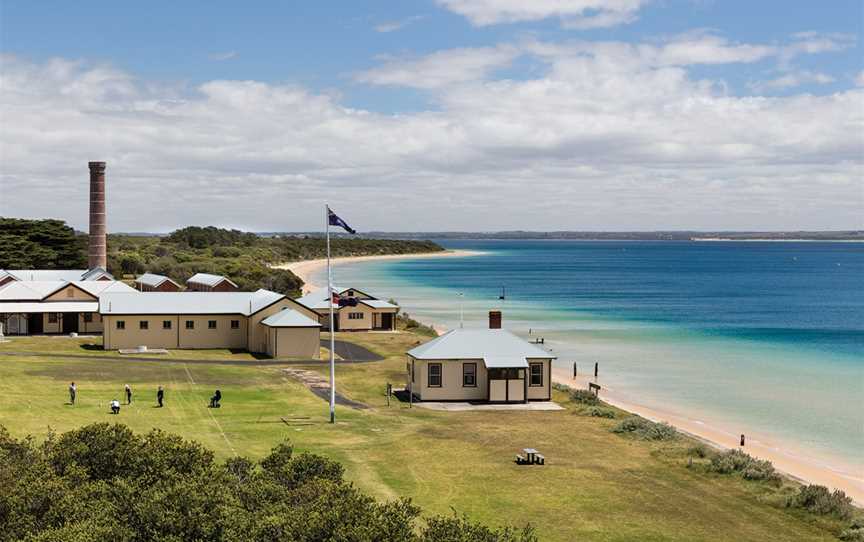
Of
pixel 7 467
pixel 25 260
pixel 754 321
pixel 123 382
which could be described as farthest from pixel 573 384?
pixel 25 260

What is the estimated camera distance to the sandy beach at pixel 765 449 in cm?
3247

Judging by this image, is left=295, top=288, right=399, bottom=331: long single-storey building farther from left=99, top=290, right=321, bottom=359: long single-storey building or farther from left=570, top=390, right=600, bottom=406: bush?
left=570, top=390, right=600, bottom=406: bush

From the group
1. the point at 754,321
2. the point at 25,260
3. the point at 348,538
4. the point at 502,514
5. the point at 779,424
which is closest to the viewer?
the point at 348,538

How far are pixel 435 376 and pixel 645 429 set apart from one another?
10.8 metres

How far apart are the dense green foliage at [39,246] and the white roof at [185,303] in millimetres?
49281

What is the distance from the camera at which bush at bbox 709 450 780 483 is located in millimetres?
30062

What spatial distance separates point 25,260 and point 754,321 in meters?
84.8

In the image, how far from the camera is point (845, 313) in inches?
4250

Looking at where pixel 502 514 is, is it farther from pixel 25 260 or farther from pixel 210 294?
pixel 25 260

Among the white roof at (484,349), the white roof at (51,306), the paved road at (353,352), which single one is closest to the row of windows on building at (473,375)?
the white roof at (484,349)

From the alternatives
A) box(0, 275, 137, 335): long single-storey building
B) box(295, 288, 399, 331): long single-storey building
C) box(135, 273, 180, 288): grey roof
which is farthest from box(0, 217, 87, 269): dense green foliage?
box(295, 288, 399, 331): long single-storey building

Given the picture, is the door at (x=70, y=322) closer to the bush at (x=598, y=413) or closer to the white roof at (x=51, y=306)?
the white roof at (x=51, y=306)

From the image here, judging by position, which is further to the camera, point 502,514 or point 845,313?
point 845,313

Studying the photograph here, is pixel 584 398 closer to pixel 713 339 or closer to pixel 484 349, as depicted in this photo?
pixel 484 349
